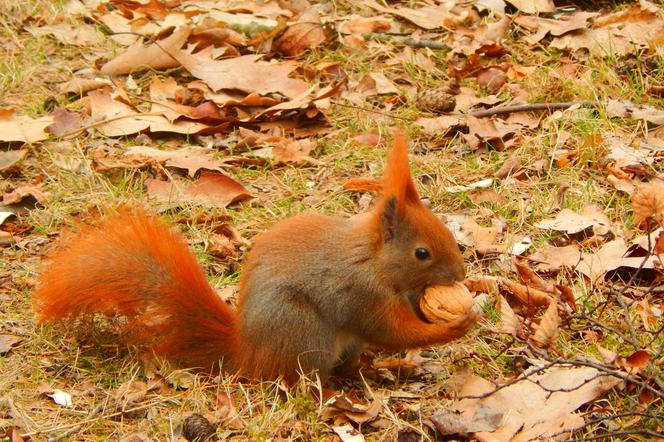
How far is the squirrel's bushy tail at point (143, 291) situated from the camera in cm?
280

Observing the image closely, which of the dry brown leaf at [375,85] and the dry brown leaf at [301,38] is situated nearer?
the dry brown leaf at [375,85]

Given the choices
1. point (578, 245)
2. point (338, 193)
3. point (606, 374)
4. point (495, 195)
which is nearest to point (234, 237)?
point (338, 193)

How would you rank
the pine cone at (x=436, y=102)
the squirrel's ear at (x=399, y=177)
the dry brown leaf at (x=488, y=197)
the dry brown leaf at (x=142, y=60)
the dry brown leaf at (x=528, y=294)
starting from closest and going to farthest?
the squirrel's ear at (x=399, y=177), the dry brown leaf at (x=528, y=294), the dry brown leaf at (x=488, y=197), the pine cone at (x=436, y=102), the dry brown leaf at (x=142, y=60)

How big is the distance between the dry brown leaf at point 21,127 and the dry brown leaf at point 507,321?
2.37 meters

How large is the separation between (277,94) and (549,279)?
1.94 meters

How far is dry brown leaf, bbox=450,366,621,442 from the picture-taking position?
2.50 meters

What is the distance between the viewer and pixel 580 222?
139 inches

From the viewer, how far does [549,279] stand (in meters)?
3.31

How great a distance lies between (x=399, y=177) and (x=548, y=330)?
68 centimetres

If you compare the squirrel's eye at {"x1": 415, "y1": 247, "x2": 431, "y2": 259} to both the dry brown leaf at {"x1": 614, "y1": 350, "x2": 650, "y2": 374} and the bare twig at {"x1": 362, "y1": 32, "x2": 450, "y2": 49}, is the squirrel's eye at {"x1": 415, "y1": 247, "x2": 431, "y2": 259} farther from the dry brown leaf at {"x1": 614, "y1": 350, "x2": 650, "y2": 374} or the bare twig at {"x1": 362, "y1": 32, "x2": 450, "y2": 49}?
the bare twig at {"x1": 362, "y1": 32, "x2": 450, "y2": 49}

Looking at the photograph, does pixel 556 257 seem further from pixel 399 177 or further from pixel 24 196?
pixel 24 196

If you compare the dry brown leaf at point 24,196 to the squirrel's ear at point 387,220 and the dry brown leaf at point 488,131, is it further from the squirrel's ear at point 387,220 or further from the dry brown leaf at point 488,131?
the dry brown leaf at point 488,131

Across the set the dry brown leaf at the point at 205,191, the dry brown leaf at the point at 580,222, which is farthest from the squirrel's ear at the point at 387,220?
the dry brown leaf at the point at 205,191

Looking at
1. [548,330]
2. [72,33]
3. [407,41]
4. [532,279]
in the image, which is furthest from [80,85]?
[548,330]
